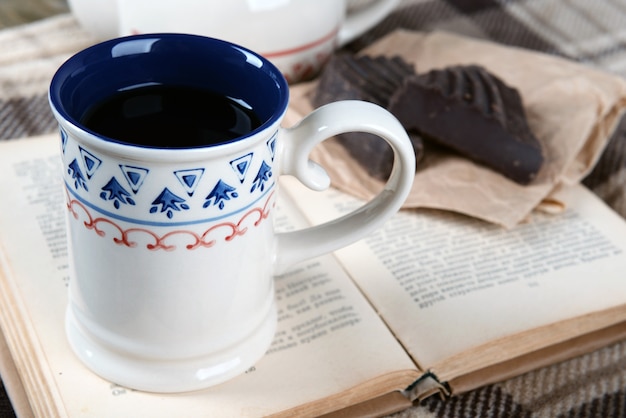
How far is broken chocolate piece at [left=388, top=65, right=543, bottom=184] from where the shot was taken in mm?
639

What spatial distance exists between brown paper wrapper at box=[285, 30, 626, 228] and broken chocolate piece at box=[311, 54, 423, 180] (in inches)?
0.5

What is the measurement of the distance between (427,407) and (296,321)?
0.10 m

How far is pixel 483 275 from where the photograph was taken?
0.57m

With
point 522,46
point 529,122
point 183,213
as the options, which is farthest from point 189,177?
point 522,46

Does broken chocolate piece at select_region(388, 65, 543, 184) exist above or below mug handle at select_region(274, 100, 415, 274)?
below

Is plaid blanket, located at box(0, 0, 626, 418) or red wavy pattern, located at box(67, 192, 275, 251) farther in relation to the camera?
plaid blanket, located at box(0, 0, 626, 418)

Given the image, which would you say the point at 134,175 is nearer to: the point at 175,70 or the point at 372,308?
the point at 175,70

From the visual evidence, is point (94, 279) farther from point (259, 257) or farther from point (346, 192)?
point (346, 192)

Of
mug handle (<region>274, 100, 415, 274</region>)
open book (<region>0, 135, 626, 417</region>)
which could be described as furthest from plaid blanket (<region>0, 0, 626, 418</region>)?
mug handle (<region>274, 100, 415, 274</region>)

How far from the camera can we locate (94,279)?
0.43 metres

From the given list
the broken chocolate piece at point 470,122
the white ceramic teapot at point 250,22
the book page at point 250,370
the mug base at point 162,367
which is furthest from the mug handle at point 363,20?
the mug base at point 162,367

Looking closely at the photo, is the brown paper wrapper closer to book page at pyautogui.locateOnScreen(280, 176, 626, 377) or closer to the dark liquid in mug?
book page at pyautogui.locateOnScreen(280, 176, 626, 377)

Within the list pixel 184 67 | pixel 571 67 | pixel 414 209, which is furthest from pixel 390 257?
pixel 571 67

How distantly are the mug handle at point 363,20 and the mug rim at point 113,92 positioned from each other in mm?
398
